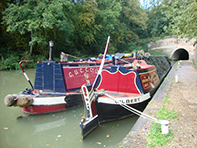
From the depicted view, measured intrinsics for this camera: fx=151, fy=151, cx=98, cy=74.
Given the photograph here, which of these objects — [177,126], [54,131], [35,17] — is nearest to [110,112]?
[54,131]

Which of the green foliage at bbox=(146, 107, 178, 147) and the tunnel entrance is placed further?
the tunnel entrance

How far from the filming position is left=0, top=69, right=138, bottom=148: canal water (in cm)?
414

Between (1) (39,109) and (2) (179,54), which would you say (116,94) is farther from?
(2) (179,54)

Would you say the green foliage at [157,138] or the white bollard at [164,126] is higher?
the white bollard at [164,126]

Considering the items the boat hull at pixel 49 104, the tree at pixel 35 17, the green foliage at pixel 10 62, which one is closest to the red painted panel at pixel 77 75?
the boat hull at pixel 49 104

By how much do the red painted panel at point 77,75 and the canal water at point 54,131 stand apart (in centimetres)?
136

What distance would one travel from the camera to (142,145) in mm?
2883

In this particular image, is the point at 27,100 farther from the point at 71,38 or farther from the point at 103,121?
the point at 71,38

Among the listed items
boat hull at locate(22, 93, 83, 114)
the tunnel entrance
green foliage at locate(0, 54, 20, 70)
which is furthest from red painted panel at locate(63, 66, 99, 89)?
the tunnel entrance

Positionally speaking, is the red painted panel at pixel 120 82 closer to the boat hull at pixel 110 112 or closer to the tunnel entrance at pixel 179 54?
the boat hull at pixel 110 112

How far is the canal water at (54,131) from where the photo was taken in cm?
414

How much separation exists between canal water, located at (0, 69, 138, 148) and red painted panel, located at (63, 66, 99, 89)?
4.45 feet

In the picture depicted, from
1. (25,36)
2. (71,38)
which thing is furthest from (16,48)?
(71,38)

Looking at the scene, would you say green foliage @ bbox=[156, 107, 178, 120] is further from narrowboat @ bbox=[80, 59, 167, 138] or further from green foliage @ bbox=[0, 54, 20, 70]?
green foliage @ bbox=[0, 54, 20, 70]
